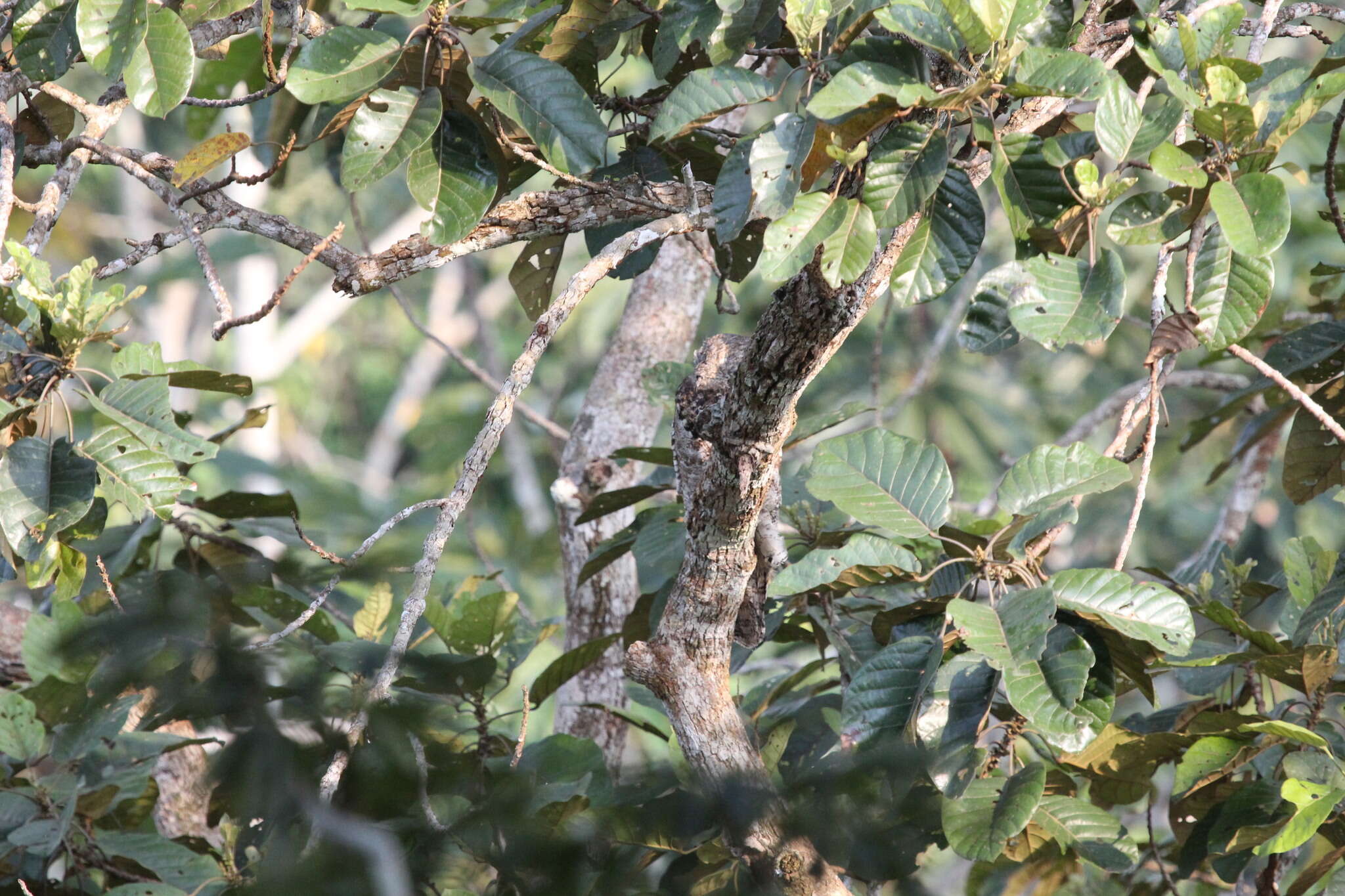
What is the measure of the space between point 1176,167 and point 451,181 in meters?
0.87

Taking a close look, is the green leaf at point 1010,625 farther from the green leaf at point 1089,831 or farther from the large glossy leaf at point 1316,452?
the large glossy leaf at point 1316,452

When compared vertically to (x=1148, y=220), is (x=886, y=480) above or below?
below

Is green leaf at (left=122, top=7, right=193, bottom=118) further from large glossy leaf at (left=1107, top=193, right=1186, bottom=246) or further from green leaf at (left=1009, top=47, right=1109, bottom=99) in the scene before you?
large glossy leaf at (left=1107, top=193, right=1186, bottom=246)

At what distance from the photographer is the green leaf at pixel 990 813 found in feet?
4.29

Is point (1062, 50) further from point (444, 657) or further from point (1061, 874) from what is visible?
point (1061, 874)

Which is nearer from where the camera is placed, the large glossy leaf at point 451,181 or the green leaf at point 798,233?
the green leaf at point 798,233

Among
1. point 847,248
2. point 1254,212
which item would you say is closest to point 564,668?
point 847,248

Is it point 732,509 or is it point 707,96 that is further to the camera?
point 732,509

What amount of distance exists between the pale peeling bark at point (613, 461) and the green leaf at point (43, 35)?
117cm

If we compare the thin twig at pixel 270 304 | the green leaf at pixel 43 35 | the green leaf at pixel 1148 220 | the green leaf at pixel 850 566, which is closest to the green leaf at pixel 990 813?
the green leaf at pixel 850 566

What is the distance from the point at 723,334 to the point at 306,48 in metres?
0.64

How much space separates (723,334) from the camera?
5.01ft

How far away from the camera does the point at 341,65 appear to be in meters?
1.28

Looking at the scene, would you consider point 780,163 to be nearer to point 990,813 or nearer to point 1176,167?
point 1176,167
